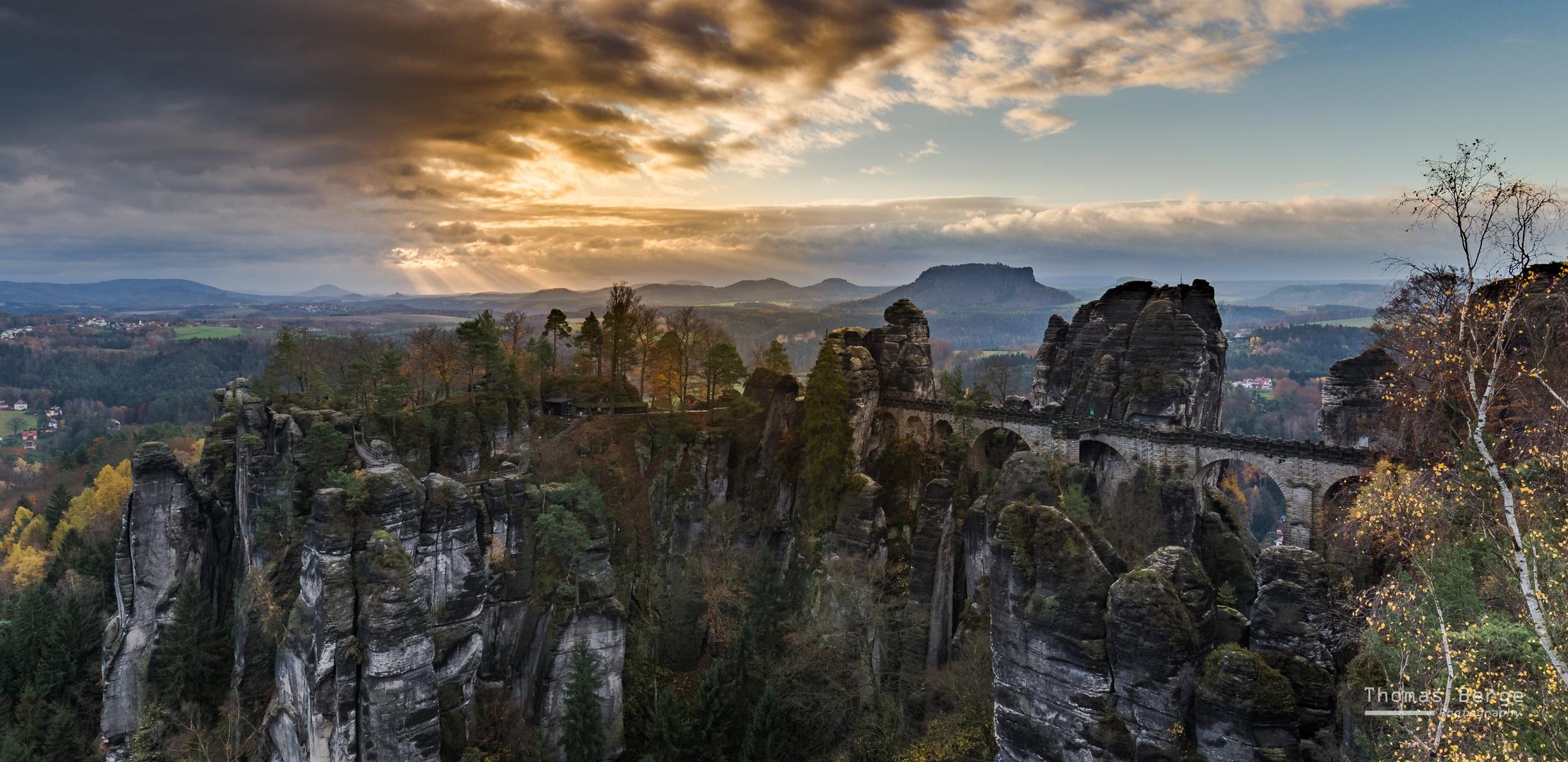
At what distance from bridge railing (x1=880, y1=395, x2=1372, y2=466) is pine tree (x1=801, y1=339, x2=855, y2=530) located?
40.3 feet

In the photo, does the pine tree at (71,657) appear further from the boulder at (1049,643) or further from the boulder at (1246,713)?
the boulder at (1246,713)

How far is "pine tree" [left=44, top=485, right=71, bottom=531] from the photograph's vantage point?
80688mm

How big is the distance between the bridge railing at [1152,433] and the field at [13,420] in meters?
199

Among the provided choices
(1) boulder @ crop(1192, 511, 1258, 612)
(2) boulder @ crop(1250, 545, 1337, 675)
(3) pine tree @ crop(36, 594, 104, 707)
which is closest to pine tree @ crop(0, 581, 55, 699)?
(3) pine tree @ crop(36, 594, 104, 707)

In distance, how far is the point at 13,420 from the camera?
163 metres

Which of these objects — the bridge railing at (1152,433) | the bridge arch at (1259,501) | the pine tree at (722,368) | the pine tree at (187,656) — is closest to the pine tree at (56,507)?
the pine tree at (187,656)

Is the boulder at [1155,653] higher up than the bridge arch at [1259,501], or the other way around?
the boulder at [1155,653]

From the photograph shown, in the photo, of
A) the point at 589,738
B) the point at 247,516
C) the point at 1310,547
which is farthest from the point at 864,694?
the point at 247,516

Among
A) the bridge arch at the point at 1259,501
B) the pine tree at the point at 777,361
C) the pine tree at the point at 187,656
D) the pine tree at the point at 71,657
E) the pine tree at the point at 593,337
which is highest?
the pine tree at the point at 593,337

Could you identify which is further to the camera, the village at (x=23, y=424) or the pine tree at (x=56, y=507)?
the village at (x=23, y=424)

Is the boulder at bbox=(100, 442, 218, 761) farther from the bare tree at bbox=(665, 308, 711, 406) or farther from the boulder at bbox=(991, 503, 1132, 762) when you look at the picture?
the boulder at bbox=(991, 503, 1132, 762)

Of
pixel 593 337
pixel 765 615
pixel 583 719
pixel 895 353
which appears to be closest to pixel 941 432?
pixel 895 353

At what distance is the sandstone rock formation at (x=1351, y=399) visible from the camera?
43281 mm

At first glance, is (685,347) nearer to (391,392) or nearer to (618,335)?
(618,335)
